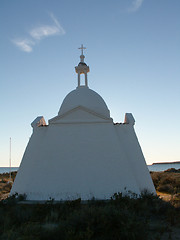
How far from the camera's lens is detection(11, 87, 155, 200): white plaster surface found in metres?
9.20

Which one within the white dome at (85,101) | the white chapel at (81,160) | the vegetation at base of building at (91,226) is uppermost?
the white dome at (85,101)

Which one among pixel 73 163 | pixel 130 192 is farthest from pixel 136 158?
pixel 73 163

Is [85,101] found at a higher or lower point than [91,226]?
higher

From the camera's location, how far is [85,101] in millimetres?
11852

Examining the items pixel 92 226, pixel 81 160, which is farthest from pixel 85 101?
pixel 92 226

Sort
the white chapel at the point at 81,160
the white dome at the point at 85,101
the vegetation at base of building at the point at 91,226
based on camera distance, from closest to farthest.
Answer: the vegetation at base of building at the point at 91,226
the white chapel at the point at 81,160
the white dome at the point at 85,101

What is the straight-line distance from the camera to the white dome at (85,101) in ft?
38.7

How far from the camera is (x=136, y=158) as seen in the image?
35.0 feet

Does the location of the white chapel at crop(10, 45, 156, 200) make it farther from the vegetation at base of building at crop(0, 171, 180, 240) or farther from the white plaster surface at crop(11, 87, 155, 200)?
the vegetation at base of building at crop(0, 171, 180, 240)

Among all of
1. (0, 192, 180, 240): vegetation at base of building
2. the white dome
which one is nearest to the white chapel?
the white dome

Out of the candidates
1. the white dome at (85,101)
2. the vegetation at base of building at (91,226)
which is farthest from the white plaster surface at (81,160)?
the vegetation at base of building at (91,226)

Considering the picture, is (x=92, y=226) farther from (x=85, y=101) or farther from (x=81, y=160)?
(x=85, y=101)

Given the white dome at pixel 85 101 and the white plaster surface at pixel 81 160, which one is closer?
the white plaster surface at pixel 81 160

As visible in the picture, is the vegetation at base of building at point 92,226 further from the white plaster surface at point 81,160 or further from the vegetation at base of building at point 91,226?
the white plaster surface at point 81,160
